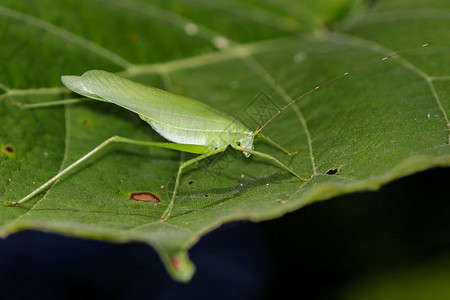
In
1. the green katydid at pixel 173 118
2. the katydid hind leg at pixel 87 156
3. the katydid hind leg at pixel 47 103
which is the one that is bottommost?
the katydid hind leg at pixel 87 156

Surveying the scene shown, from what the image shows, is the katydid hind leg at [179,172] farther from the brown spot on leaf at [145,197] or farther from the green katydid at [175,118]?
the brown spot on leaf at [145,197]

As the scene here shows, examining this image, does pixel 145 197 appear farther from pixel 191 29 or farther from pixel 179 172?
pixel 191 29

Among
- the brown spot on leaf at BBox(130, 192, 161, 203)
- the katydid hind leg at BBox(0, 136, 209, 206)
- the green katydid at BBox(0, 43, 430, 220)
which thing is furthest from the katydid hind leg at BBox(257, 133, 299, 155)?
the brown spot on leaf at BBox(130, 192, 161, 203)

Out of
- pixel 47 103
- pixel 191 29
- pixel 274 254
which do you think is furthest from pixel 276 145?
pixel 47 103

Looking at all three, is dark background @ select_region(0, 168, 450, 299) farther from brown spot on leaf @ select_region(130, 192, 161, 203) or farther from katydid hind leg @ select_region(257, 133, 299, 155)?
brown spot on leaf @ select_region(130, 192, 161, 203)

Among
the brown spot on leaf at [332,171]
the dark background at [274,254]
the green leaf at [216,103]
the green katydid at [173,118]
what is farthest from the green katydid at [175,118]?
the dark background at [274,254]
